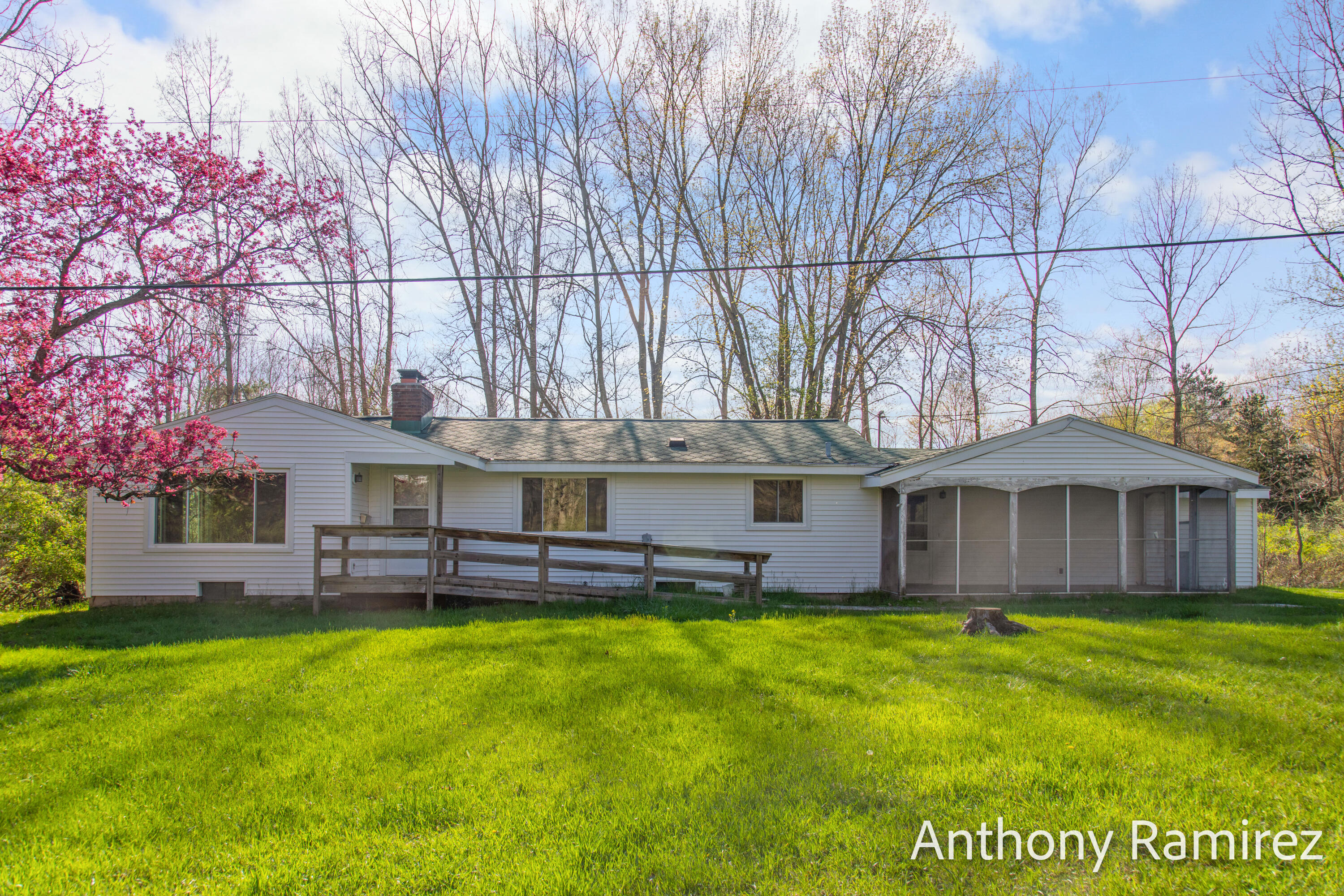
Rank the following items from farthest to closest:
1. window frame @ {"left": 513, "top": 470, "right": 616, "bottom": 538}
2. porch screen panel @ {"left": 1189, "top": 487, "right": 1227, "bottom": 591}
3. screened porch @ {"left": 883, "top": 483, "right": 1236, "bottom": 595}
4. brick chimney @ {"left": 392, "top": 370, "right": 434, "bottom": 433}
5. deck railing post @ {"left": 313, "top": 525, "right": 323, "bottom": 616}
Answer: screened porch @ {"left": 883, "top": 483, "right": 1236, "bottom": 595}, brick chimney @ {"left": 392, "top": 370, "right": 434, "bottom": 433}, porch screen panel @ {"left": 1189, "top": 487, "right": 1227, "bottom": 591}, window frame @ {"left": 513, "top": 470, "right": 616, "bottom": 538}, deck railing post @ {"left": 313, "top": 525, "right": 323, "bottom": 616}

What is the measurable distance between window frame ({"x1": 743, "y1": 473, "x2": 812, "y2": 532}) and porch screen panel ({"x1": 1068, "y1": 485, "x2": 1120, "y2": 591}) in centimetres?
614

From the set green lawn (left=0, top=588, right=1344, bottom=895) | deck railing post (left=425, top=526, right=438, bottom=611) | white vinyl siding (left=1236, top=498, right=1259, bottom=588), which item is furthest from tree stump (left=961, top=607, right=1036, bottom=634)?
white vinyl siding (left=1236, top=498, right=1259, bottom=588)

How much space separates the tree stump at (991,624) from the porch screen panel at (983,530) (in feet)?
23.6

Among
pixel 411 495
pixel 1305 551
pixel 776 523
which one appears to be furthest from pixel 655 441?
pixel 1305 551

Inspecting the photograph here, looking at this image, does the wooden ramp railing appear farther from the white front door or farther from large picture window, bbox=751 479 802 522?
large picture window, bbox=751 479 802 522

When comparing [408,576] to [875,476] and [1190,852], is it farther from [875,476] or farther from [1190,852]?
[1190,852]

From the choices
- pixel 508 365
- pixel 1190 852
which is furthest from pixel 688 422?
pixel 1190 852

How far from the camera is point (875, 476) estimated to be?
13773mm

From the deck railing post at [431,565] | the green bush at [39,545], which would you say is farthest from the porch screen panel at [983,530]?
the green bush at [39,545]

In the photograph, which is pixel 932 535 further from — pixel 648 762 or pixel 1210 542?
pixel 648 762

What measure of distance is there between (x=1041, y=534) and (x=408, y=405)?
1423 centimetres

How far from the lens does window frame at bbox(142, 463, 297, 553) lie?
39.5 feet

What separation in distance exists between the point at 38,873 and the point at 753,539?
11.8 meters

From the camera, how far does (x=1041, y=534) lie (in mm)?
15719
